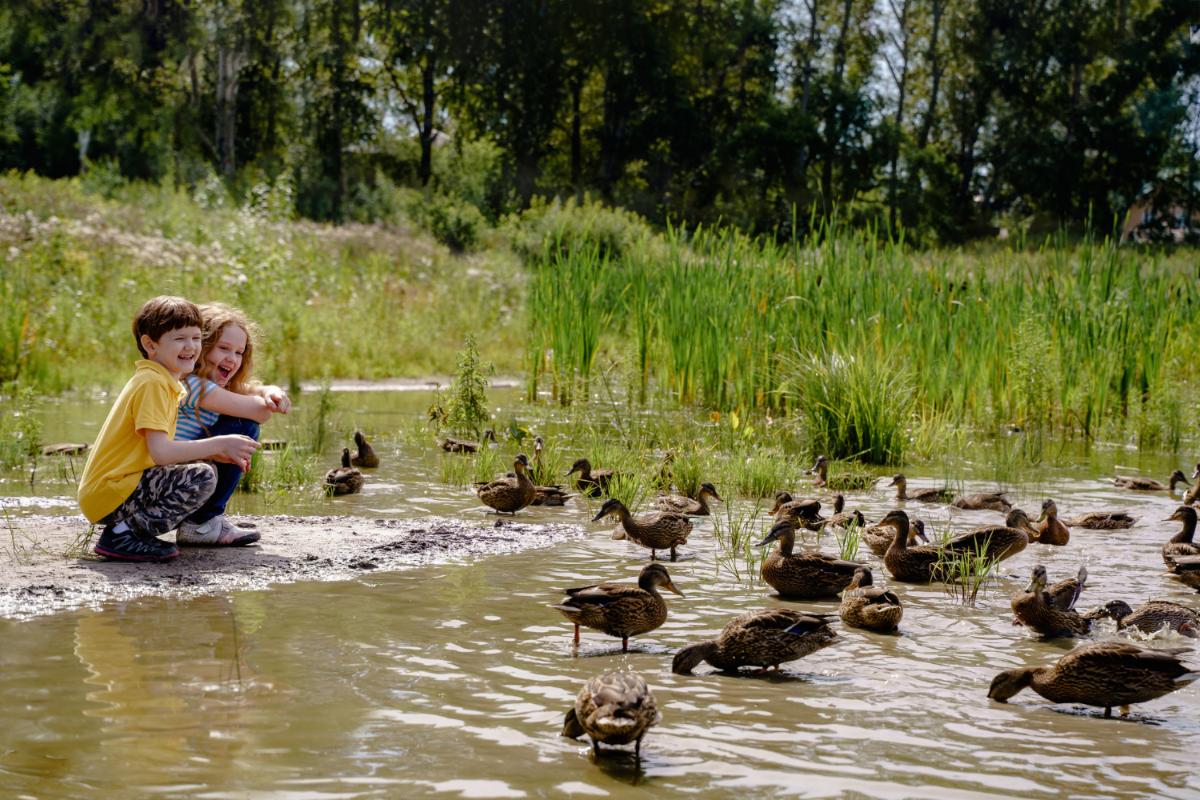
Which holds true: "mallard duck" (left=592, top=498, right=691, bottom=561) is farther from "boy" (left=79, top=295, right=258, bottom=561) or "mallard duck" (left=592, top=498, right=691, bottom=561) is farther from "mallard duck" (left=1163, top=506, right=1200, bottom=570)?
"mallard duck" (left=1163, top=506, right=1200, bottom=570)

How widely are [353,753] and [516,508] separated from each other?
537 centimetres

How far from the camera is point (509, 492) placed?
32.5 ft

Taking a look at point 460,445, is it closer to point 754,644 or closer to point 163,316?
point 163,316

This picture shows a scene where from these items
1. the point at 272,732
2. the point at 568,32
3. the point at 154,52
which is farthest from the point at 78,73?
the point at 272,732

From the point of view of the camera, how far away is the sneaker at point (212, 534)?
7.98m

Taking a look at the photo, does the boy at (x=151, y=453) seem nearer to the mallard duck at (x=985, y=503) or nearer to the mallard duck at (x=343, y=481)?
the mallard duck at (x=343, y=481)

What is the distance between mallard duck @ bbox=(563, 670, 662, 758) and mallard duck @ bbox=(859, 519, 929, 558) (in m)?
4.01

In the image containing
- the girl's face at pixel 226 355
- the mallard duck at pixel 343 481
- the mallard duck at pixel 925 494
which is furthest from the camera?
the mallard duck at pixel 925 494

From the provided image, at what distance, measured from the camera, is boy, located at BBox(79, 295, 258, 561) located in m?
7.25

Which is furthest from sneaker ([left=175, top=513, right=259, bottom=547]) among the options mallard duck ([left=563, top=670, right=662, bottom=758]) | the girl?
mallard duck ([left=563, top=670, right=662, bottom=758])

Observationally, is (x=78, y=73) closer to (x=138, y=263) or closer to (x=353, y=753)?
(x=138, y=263)

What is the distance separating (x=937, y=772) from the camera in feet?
15.3

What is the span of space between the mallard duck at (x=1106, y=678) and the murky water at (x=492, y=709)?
106 millimetres

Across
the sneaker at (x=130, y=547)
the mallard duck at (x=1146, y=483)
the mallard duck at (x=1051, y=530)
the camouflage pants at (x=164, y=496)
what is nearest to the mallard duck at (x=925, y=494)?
the mallard duck at (x=1051, y=530)
